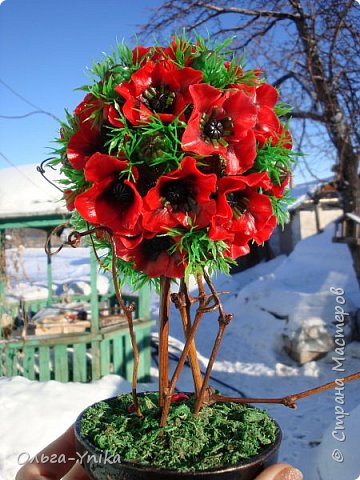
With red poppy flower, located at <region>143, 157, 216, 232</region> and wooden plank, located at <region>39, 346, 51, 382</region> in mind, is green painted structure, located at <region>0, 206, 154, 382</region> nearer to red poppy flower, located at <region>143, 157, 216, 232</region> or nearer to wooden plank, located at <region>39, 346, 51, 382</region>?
wooden plank, located at <region>39, 346, 51, 382</region>

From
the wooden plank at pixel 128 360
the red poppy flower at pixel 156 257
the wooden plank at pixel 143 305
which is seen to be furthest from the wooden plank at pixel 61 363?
the red poppy flower at pixel 156 257

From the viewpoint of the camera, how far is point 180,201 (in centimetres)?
91

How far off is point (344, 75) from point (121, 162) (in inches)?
194

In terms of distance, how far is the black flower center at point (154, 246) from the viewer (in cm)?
98

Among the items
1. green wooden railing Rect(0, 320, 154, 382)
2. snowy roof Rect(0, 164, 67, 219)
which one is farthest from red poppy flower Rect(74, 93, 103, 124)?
green wooden railing Rect(0, 320, 154, 382)

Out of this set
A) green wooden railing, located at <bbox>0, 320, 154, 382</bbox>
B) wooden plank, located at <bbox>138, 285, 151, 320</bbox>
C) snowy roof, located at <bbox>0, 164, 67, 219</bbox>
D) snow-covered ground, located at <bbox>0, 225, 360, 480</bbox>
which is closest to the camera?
snow-covered ground, located at <bbox>0, 225, 360, 480</bbox>

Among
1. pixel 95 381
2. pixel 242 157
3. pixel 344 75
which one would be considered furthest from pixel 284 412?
pixel 242 157

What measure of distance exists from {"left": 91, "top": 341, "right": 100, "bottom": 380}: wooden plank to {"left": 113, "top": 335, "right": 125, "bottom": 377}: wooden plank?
9.7 inches

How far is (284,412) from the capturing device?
4.65 m

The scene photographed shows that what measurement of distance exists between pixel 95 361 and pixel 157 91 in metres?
4.55

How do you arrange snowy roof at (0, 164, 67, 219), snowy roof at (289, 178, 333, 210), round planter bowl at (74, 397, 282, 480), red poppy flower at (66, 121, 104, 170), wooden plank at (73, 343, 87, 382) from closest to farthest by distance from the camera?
round planter bowl at (74, 397, 282, 480) < red poppy flower at (66, 121, 104, 170) < snowy roof at (289, 178, 333, 210) < wooden plank at (73, 343, 87, 382) < snowy roof at (0, 164, 67, 219)

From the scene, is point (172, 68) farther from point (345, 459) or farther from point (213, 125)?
point (345, 459)

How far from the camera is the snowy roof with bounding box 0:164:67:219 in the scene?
16.9ft

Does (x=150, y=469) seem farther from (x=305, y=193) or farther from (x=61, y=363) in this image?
(x=305, y=193)
